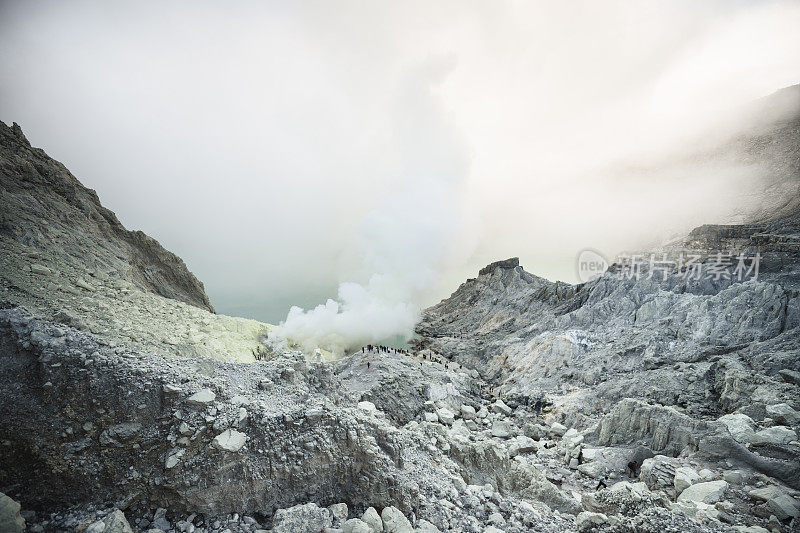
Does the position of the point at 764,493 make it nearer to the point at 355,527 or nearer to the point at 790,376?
the point at 355,527

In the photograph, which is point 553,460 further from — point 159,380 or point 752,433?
point 159,380

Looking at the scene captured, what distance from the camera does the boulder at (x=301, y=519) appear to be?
18.3 feet

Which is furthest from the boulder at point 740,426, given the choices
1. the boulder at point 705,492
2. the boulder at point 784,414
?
the boulder at point 705,492

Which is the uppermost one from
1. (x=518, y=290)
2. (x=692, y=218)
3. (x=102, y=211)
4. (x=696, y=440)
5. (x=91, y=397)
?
(x=692, y=218)

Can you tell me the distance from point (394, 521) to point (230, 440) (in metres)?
3.63

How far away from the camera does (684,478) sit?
455 inches

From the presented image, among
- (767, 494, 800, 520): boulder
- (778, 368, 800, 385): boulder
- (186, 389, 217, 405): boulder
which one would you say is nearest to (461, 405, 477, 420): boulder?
A: (767, 494, 800, 520): boulder

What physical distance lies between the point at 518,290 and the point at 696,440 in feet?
155

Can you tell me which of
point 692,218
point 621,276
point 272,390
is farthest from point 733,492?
point 692,218

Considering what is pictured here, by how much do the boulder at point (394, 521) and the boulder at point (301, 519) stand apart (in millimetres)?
1161

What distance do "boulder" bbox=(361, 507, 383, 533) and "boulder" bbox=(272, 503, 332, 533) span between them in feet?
2.40

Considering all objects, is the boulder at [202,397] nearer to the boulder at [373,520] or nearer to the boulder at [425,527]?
the boulder at [373,520]

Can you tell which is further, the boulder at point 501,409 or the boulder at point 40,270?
the boulder at point 501,409

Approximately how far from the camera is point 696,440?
13797mm
